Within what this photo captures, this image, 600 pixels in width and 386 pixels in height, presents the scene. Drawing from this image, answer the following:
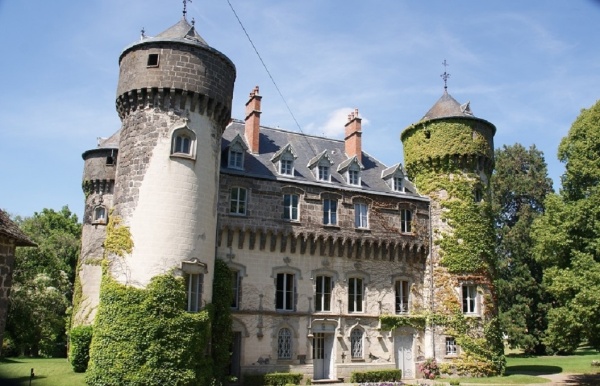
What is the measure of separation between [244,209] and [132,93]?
8481mm

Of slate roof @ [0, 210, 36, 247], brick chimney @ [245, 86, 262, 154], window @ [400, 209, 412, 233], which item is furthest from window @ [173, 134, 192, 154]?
window @ [400, 209, 412, 233]

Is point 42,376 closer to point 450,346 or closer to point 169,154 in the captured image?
point 169,154

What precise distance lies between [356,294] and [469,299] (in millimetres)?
7451

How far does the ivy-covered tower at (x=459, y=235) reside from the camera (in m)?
32.4

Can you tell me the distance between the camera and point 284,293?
97.9 ft

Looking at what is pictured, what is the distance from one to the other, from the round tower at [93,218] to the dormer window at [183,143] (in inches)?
393

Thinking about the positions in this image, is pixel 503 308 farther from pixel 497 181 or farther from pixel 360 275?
pixel 360 275

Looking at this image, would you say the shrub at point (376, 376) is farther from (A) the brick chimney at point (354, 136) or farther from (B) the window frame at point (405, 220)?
(A) the brick chimney at point (354, 136)

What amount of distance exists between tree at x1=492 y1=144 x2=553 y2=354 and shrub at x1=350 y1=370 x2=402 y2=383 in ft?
72.1

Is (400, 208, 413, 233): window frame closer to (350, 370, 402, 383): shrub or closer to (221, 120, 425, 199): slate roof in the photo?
(221, 120, 425, 199): slate roof

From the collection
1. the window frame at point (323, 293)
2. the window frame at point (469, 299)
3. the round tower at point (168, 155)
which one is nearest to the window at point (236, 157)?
the round tower at point (168, 155)

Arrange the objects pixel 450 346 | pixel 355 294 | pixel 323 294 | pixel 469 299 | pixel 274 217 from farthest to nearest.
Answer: pixel 469 299
pixel 450 346
pixel 355 294
pixel 323 294
pixel 274 217

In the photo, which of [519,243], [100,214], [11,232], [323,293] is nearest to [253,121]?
[100,214]

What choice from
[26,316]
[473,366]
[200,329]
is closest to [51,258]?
[26,316]
